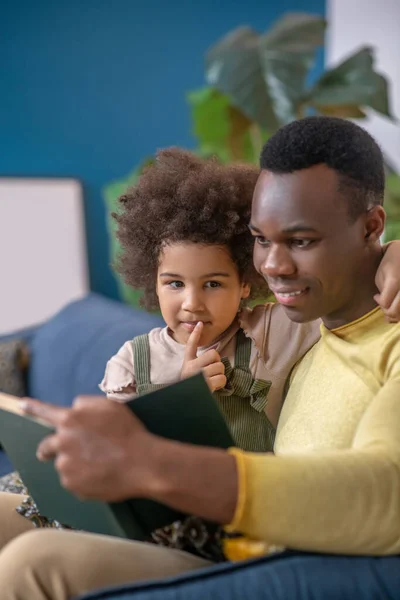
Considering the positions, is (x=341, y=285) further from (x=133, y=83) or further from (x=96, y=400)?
(x=133, y=83)

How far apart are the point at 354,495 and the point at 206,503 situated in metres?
0.17

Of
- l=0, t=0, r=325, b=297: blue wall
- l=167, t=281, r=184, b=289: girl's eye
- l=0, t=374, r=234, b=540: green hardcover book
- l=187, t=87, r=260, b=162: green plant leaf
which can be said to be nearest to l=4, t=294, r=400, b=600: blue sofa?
l=0, t=374, r=234, b=540: green hardcover book

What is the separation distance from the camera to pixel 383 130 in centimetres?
335

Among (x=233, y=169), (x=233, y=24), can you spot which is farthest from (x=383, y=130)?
(x=233, y=169)

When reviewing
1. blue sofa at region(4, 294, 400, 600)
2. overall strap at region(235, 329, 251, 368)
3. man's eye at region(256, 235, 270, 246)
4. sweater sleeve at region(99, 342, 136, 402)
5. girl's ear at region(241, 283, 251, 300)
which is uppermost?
man's eye at region(256, 235, 270, 246)

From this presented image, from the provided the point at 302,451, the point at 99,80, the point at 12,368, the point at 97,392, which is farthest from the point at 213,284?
the point at 99,80

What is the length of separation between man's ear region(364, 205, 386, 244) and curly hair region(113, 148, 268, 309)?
299mm

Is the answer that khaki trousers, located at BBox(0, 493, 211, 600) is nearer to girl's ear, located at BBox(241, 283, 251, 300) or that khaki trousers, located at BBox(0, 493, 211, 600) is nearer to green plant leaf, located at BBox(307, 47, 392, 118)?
girl's ear, located at BBox(241, 283, 251, 300)

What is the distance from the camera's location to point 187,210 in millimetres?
1294

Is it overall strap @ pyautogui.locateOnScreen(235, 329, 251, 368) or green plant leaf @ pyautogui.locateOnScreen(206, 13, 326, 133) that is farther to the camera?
green plant leaf @ pyautogui.locateOnScreen(206, 13, 326, 133)

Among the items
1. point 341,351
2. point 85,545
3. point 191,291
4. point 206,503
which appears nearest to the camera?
point 206,503

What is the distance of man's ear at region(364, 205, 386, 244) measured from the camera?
104cm

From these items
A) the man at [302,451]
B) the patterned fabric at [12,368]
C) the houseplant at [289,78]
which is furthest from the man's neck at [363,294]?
the patterned fabric at [12,368]

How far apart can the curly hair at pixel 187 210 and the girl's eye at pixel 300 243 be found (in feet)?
0.92
